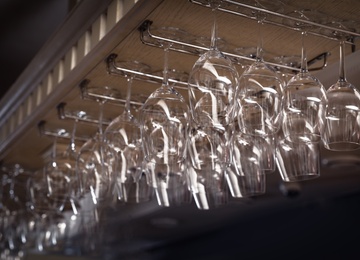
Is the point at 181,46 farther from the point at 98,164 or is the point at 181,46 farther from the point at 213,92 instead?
the point at 98,164

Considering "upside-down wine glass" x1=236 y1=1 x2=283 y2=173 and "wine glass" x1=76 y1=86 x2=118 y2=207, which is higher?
"upside-down wine glass" x1=236 y1=1 x2=283 y2=173

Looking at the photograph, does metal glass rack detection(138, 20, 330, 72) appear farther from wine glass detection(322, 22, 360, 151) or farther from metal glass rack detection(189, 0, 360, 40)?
wine glass detection(322, 22, 360, 151)

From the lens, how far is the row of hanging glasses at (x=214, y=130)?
1.21 metres

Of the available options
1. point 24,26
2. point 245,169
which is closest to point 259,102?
point 245,169

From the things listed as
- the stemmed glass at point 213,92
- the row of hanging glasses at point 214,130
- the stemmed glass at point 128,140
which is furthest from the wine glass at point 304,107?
the stemmed glass at point 128,140

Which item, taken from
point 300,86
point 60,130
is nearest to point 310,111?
point 300,86

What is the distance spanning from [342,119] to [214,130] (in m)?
0.23

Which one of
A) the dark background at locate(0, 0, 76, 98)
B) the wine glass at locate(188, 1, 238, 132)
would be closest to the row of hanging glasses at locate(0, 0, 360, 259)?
the wine glass at locate(188, 1, 238, 132)

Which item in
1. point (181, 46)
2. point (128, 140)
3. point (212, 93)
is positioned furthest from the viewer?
point (128, 140)

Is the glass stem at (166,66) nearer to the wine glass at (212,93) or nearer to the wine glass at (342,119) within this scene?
the wine glass at (212,93)

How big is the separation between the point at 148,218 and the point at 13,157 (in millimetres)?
2396

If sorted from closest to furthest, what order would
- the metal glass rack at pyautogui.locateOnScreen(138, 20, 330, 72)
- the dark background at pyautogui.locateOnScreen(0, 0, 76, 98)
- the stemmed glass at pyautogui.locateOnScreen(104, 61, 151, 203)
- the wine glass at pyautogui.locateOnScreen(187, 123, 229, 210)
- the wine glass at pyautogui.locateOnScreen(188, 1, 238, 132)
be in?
the wine glass at pyautogui.locateOnScreen(188, 1, 238, 132) → the wine glass at pyautogui.locateOnScreen(187, 123, 229, 210) → the metal glass rack at pyautogui.locateOnScreen(138, 20, 330, 72) → the stemmed glass at pyautogui.locateOnScreen(104, 61, 151, 203) → the dark background at pyautogui.locateOnScreen(0, 0, 76, 98)

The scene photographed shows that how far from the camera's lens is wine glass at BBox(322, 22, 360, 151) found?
1.21 meters

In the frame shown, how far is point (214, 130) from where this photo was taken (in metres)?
1.24
